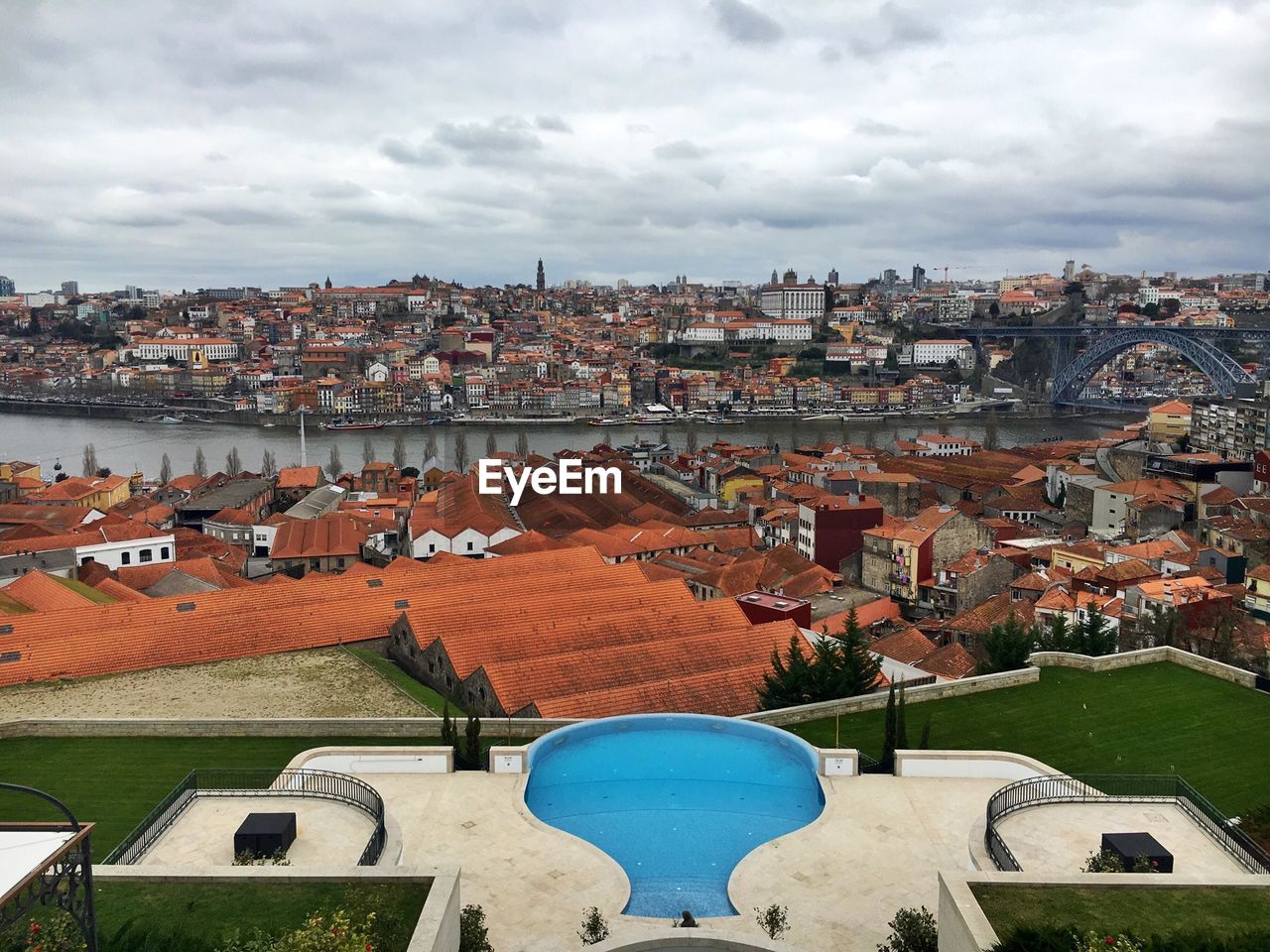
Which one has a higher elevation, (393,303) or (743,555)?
(393,303)

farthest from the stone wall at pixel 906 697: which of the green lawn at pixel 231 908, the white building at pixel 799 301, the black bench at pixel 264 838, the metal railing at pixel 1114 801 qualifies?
the white building at pixel 799 301

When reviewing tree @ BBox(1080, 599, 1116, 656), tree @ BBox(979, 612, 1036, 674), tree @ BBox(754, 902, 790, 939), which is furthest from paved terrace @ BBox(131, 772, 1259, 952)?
tree @ BBox(1080, 599, 1116, 656)

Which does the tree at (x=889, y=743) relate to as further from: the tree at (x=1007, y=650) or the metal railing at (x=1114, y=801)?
the tree at (x=1007, y=650)

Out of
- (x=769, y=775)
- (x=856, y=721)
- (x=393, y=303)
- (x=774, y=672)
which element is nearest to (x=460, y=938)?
(x=769, y=775)

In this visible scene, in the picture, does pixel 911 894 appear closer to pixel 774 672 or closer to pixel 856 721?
pixel 856 721

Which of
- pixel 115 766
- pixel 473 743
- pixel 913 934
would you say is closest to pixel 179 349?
pixel 115 766

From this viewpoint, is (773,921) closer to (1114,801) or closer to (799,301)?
(1114,801)

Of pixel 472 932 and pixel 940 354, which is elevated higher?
pixel 940 354
